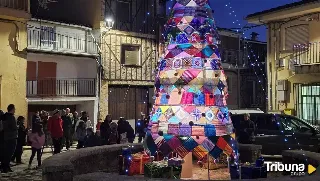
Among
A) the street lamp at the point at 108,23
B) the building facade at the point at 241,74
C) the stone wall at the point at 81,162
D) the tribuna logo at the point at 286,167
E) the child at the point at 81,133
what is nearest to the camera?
the stone wall at the point at 81,162

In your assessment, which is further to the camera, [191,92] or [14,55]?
[14,55]

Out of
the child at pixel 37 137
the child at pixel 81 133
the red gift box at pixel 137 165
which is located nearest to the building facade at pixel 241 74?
the child at pixel 81 133

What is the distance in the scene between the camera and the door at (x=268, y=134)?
16.6m

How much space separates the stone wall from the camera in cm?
718

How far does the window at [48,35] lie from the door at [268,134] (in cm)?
1432

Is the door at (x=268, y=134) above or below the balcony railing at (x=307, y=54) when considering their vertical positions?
below

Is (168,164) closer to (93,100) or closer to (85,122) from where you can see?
(85,122)

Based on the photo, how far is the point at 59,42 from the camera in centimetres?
2814

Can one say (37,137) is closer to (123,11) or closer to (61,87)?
(61,87)

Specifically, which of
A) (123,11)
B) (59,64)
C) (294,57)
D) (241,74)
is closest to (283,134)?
(294,57)

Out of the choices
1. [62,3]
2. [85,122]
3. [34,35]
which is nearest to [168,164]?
[85,122]

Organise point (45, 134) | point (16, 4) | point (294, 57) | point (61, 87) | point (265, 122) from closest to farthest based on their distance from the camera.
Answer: point (265, 122)
point (45, 134)
point (16, 4)
point (294, 57)
point (61, 87)

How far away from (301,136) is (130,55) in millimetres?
18329

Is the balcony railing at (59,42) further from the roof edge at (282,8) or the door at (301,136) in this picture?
the door at (301,136)
